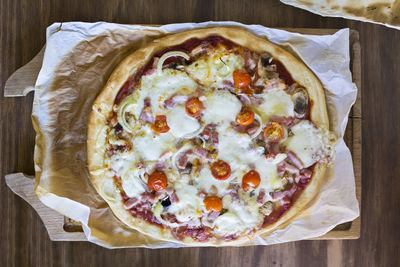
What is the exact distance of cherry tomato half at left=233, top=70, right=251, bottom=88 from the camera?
329 centimetres

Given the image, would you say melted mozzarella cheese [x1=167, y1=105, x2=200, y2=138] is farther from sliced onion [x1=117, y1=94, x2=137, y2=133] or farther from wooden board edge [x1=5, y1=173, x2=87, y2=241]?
wooden board edge [x1=5, y1=173, x2=87, y2=241]

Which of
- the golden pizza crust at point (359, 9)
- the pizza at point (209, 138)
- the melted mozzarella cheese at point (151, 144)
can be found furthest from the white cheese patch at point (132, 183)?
the golden pizza crust at point (359, 9)

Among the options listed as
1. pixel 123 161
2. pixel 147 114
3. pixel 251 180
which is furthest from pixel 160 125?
pixel 251 180

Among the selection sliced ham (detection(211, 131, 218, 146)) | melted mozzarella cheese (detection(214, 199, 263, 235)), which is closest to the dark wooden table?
melted mozzarella cheese (detection(214, 199, 263, 235))

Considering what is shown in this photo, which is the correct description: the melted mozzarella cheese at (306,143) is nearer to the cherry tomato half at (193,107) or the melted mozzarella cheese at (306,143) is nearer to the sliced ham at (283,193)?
the sliced ham at (283,193)

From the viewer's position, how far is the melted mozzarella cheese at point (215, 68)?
331 cm

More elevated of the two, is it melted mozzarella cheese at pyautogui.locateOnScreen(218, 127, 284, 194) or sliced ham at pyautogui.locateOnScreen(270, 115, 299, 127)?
sliced ham at pyautogui.locateOnScreen(270, 115, 299, 127)

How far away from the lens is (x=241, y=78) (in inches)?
130

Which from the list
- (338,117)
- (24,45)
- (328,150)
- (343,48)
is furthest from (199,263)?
(24,45)

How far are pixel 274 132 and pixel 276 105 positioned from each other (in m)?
0.25

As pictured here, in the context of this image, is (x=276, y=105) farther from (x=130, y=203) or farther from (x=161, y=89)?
(x=130, y=203)

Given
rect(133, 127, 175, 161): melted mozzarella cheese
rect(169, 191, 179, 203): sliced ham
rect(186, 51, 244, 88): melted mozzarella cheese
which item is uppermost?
rect(186, 51, 244, 88): melted mozzarella cheese

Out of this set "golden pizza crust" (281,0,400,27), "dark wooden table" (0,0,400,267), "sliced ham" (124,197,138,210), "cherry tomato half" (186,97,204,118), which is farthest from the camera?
"dark wooden table" (0,0,400,267)

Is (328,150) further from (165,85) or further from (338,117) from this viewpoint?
(165,85)
